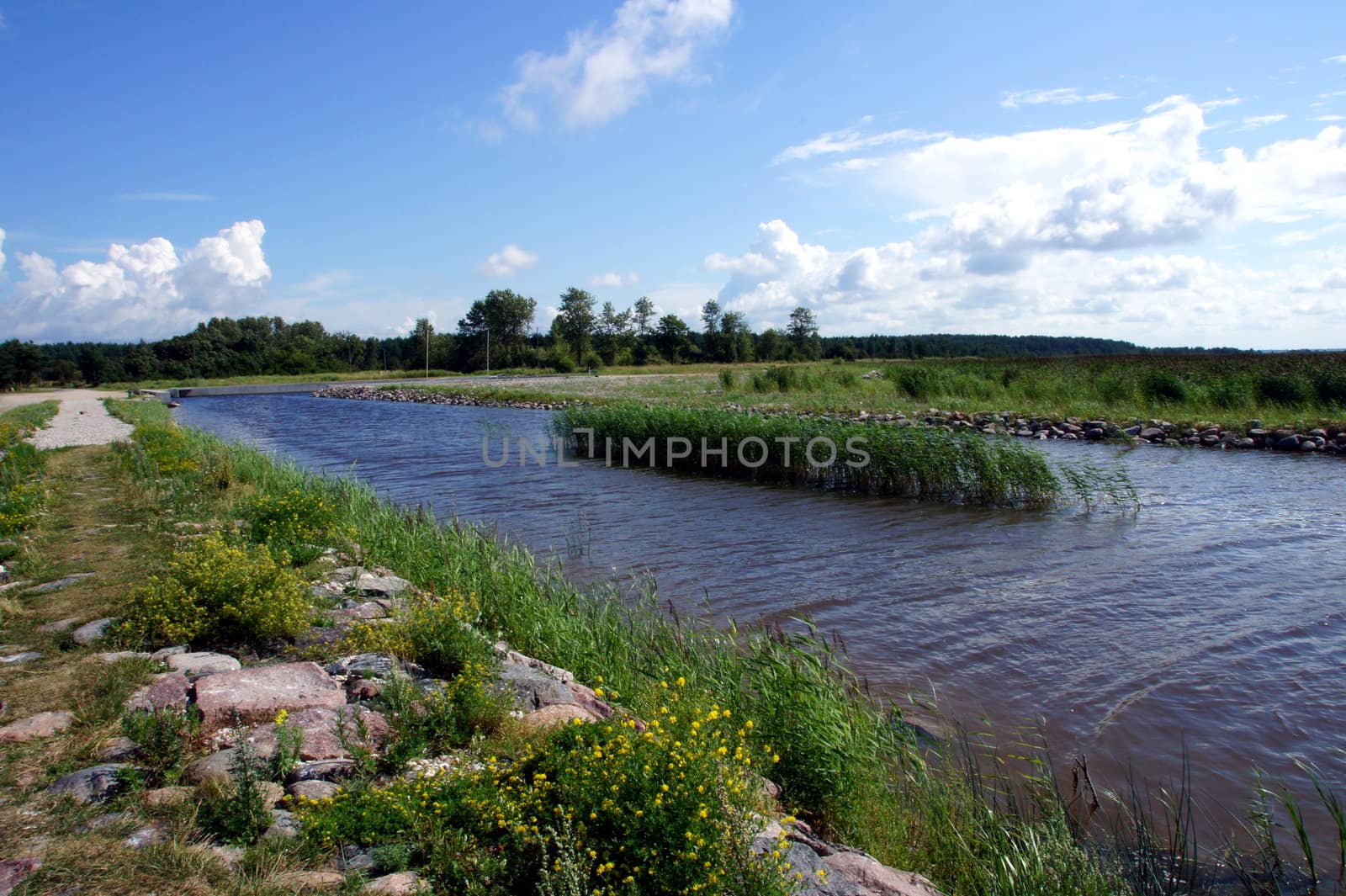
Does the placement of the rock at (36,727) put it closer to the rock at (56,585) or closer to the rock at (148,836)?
the rock at (148,836)

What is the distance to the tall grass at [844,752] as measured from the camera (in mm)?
3943

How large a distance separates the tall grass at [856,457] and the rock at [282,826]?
44.2ft

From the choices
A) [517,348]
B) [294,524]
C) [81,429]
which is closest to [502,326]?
[517,348]

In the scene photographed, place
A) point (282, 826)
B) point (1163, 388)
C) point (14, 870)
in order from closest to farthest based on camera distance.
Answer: point (14, 870)
point (282, 826)
point (1163, 388)

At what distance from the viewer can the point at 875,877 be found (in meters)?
3.43

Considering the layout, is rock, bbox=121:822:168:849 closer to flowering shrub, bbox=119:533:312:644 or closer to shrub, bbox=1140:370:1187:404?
flowering shrub, bbox=119:533:312:644

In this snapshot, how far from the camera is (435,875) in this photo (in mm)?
3139

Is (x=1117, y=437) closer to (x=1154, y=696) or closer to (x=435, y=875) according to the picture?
(x=1154, y=696)

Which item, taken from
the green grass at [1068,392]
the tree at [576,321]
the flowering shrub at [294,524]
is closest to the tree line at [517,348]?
the tree at [576,321]

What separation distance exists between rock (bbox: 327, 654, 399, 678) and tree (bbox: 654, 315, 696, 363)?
90.5 m

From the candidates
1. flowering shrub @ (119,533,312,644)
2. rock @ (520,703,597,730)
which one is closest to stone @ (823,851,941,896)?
rock @ (520,703,597,730)

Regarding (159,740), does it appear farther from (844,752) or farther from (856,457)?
(856,457)

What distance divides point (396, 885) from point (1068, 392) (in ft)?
96.5

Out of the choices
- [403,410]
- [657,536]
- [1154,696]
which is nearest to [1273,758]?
[1154,696]
